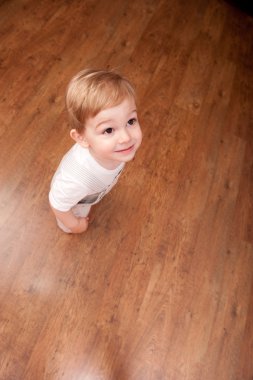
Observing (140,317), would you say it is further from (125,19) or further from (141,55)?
(125,19)

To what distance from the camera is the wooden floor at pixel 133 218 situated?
4.45 ft

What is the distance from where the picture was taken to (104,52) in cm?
213

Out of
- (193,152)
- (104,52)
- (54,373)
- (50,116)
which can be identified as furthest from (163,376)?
(104,52)

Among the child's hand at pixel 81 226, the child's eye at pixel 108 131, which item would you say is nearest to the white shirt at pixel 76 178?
the child's eye at pixel 108 131

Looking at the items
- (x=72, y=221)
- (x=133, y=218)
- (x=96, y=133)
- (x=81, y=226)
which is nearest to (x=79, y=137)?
(x=96, y=133)

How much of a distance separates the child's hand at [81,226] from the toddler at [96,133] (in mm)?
209

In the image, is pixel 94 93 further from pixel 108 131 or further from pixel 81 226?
pixel 81 226

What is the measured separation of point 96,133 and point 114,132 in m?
0.05

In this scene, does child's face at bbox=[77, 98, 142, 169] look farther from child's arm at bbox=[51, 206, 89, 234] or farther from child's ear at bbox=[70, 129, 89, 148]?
child's arm at bbox=[51, 206, 89, 234]

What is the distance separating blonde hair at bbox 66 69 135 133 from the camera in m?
0.95

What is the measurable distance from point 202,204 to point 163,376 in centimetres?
86

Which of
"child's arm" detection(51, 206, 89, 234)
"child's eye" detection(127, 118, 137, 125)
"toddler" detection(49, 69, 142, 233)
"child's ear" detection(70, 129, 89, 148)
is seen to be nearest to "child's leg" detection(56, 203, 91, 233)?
"child's arm" detection(51, 206, 89, 234)

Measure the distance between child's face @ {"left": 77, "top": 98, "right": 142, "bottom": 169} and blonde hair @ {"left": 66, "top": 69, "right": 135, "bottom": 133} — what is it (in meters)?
0.02

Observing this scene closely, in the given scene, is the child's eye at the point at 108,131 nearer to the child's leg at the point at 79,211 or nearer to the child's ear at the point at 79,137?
the child's ear at the point at 79,137
